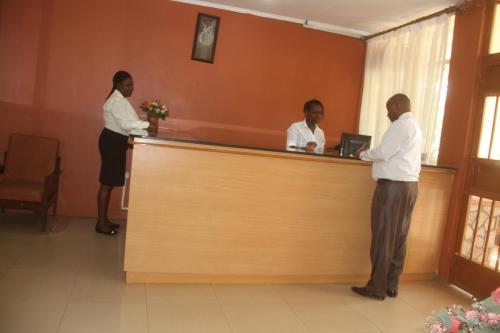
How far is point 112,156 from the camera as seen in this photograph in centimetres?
450

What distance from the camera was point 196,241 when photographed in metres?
3.52

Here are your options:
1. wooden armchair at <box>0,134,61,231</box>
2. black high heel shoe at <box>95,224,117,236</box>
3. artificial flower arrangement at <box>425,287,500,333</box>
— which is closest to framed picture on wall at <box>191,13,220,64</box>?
wooden armchair at <box>0,134,61,231</box>

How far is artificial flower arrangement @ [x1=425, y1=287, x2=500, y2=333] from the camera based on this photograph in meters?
1.54

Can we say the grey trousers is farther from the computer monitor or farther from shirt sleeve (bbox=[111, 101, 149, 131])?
shirt sleeve (bbox=[111, 101, 149, 131])

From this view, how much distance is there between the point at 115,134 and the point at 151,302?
1.97m

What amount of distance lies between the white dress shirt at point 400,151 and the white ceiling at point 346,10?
1743 millimetres

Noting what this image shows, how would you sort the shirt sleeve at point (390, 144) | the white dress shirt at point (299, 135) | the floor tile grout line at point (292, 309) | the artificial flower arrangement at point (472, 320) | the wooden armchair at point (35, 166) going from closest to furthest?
the artificial flower arrangement at point (472, 320) < the floor tile grout line at point (292, 309) < the shirt sleeve at point (390, 144) < the wooden armchair at point (35, 166) < the white dress shirt at point (299, 135)

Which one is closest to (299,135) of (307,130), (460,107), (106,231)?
(307,130)

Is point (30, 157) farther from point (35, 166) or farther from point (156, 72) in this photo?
point (156, 72)

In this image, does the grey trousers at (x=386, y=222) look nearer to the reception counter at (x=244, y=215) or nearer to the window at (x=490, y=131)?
the reception counter at (x=244, y=215)

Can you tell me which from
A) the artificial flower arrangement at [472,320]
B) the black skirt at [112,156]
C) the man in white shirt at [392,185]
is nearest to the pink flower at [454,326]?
the artificial flower arrangement at [472,320]

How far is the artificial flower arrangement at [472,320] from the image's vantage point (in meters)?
1.54

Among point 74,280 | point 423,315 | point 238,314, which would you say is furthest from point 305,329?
point 74,280

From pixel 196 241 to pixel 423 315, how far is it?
1909mm
